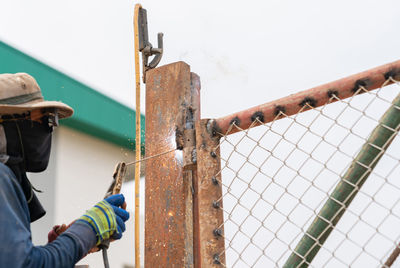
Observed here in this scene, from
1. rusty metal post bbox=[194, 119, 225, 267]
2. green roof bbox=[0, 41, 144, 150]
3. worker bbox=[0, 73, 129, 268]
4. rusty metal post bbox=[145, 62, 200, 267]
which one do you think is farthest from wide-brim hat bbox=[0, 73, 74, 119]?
green roof bbox=[0, 41, 144, 150]

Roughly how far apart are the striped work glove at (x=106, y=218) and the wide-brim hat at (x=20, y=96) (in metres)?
0.53

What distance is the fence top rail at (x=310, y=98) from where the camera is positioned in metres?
2.01

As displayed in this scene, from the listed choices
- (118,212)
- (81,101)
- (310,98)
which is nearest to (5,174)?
(118,212)

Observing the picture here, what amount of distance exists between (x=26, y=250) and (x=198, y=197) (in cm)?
77

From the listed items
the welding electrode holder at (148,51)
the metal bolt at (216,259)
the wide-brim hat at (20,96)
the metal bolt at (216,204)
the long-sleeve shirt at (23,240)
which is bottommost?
the metal bolt at (216,259)

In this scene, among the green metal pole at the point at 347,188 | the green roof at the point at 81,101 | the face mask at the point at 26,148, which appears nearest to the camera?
the green metal pole at the point at 347,188

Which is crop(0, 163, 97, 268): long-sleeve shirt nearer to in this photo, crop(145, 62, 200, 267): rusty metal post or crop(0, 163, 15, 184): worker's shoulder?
crop(0, 163, 15, 184): worker's shoulder

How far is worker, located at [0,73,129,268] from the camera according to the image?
204 centimetres

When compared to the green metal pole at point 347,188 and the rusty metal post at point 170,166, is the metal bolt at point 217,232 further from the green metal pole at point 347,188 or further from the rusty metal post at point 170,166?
the green metal pole at point 347,188

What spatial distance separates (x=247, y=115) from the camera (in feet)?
7.54

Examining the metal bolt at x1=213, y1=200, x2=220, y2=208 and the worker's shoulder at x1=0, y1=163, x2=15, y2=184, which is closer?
the worker's shoulder at x1=0, y1=163, x2=15, y2=184

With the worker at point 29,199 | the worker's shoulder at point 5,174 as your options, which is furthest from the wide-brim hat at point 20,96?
the worker's shoulder at point 5,174

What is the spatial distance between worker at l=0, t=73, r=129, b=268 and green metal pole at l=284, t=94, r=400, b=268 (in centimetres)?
86

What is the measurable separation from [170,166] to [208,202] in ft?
0.99
